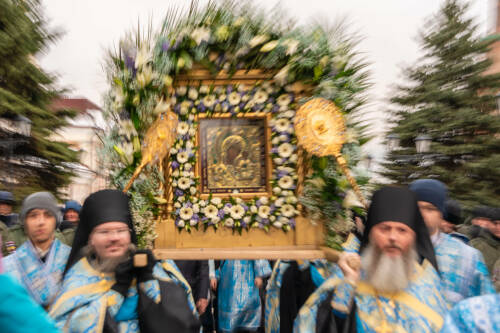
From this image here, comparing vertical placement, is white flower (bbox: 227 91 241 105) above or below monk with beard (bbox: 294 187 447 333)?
above

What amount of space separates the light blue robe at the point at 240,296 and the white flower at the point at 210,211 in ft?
8.03

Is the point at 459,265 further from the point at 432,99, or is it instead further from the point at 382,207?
the point at 432,99

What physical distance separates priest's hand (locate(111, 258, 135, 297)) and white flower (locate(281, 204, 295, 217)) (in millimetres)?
1156

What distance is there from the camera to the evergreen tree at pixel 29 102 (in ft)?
36.4

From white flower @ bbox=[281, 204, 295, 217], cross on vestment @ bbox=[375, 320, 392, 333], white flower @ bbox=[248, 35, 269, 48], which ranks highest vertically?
white flower @ bbox=[248, 35, 269, 48]

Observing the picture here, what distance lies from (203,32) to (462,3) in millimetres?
15440

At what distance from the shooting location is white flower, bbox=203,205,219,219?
3.06 m

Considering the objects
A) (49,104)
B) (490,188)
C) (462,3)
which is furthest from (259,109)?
(462,3)

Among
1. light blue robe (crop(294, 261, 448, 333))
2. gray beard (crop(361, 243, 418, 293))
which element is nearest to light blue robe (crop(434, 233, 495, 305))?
light blue robe (crop(294, 261, 448, 333))

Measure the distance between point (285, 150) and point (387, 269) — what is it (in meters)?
1.08

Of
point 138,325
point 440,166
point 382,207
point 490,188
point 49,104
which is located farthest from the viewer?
point 440,166

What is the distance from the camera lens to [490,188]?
533 inches

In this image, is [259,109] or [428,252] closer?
[428,252]

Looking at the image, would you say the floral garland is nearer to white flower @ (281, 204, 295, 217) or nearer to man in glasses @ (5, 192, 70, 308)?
white flower @ (281, 204, 295, 217)
